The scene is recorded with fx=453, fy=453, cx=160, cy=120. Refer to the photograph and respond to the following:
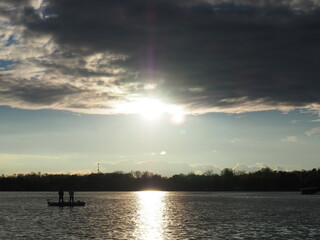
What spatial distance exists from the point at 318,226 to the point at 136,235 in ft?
98.8

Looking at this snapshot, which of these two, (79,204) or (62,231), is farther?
(79,204)

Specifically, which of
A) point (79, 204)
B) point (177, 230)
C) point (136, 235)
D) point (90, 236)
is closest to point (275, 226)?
point (177, 230)

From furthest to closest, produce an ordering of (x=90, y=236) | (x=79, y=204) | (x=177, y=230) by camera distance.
Answer: (x=79, y=204) → (x=177, y=230) → (x=90, y=236)

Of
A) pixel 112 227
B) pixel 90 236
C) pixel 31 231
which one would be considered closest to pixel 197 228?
pixel 112 227

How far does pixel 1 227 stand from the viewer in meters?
67.5

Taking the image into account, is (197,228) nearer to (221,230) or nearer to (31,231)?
(221,230)

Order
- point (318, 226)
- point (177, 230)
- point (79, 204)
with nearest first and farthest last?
point (177, 230), point (318, 226), point (79, 204)

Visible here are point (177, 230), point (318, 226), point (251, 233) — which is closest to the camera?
point (251, 233)

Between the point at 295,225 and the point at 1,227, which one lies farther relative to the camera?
the point at 295,225

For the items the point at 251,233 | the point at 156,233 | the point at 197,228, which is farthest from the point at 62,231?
the point at 251,233

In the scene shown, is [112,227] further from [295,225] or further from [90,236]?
[295,225]

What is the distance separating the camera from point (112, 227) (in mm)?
69000

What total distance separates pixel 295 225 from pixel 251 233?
14764 millimetres

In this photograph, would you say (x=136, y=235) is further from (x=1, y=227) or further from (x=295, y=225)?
(x=295, y=225)
